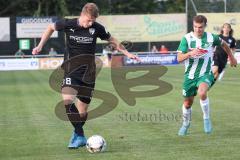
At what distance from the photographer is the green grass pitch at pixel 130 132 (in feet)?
30.0

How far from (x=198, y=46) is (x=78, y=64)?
2.20 m

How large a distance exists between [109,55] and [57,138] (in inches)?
1423

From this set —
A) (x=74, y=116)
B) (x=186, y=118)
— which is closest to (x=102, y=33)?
(x=74, y=116)

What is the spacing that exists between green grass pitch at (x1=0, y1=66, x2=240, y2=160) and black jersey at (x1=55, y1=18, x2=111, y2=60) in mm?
1486

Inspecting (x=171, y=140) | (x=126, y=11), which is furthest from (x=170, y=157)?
(x=126, y=11)

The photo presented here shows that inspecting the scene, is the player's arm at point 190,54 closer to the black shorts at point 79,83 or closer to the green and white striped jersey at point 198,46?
the green and white striped jersey at point 198,46

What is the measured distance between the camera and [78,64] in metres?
9.88

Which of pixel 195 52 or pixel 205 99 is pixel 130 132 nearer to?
pixel 205 99

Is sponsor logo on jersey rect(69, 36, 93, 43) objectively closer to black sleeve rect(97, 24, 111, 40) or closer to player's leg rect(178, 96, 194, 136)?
black sleeve rect(97, 24, 111, 40)

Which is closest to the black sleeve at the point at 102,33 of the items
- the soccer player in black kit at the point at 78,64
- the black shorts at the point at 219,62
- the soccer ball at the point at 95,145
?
the soccer player in black kit at the point at 78,64

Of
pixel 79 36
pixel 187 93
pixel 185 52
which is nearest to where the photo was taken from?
pixel 79 36

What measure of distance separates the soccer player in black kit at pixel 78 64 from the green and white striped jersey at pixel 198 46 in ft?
5.11

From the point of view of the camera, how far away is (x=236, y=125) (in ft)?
40.1

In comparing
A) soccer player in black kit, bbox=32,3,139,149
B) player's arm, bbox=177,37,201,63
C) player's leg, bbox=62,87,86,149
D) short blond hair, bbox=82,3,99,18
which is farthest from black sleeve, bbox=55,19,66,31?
player's arm, bbox=177,37,201,63
